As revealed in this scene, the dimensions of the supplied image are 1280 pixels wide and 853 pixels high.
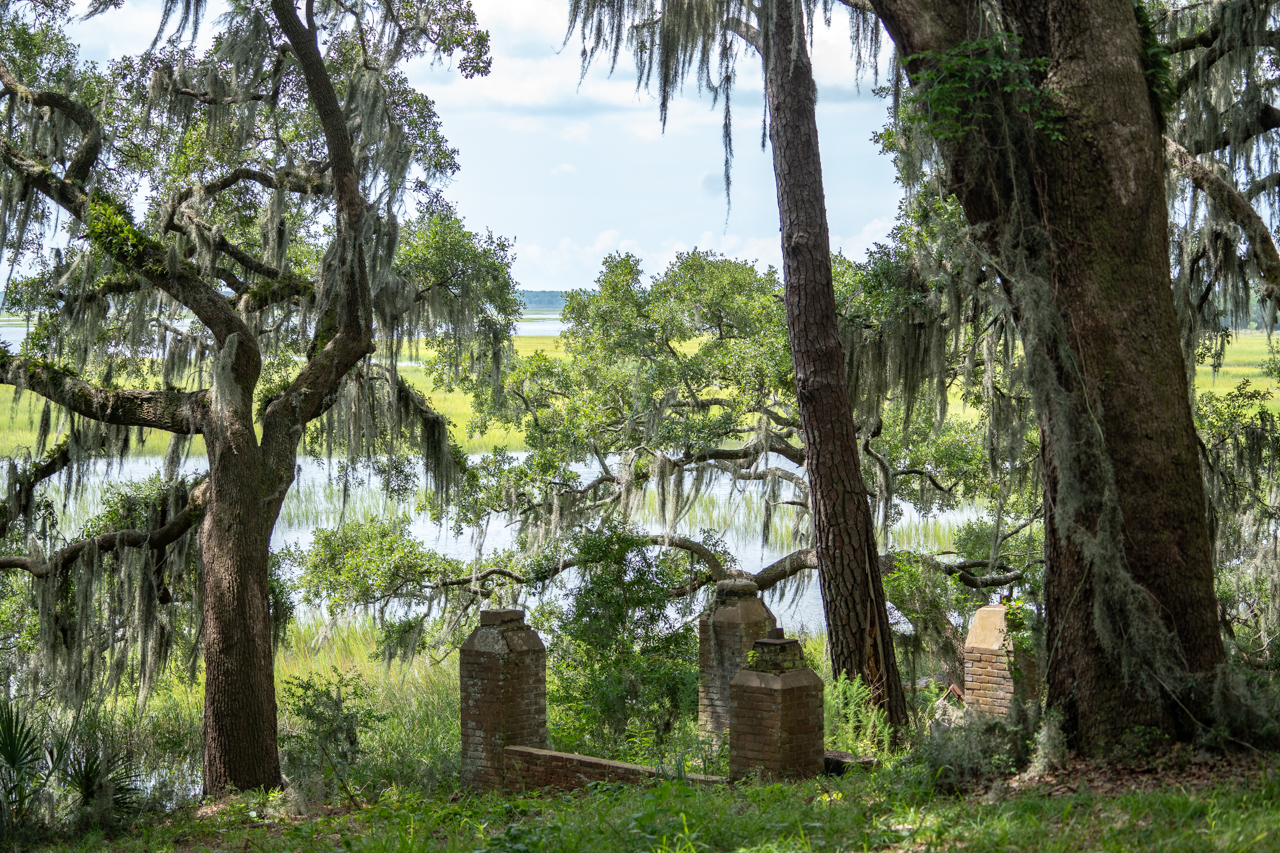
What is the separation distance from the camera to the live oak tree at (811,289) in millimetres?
8750

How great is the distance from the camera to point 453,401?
40656mm

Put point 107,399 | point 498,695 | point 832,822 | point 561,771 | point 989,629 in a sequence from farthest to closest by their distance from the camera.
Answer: point 107,399 < point 989,629 < point 498,695 < point 561,771 < point 832,822

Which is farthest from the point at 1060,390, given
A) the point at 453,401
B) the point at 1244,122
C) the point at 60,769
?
the point at 453,401

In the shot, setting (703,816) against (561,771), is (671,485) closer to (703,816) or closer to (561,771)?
(561,771)

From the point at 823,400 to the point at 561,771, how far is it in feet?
12.3

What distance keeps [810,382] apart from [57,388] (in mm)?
7432

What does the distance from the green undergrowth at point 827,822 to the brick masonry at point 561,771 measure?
0.68 m

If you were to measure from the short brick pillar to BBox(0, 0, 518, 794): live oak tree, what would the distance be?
647 cm

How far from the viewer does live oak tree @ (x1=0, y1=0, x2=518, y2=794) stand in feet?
32.8

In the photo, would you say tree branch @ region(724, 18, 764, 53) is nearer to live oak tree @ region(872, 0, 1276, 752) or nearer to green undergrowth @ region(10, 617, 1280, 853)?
live oak tree @ region(872, 0, 1276, 752)

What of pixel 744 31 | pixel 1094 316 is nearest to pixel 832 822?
pixel 1094 316

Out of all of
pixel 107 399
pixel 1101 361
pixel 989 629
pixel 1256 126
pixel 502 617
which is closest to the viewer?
pixel 1101 361

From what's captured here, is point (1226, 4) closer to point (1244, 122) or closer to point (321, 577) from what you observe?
point (1244, 122)

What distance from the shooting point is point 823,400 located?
905 cm
